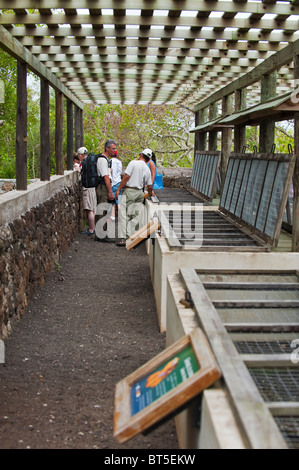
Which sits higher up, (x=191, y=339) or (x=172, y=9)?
(x=172, y=9)

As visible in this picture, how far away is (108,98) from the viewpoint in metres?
15.2

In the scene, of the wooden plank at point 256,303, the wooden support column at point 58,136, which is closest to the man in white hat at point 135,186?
the wooden support column at point 58,136

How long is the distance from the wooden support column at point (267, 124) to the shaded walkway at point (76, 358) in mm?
2443

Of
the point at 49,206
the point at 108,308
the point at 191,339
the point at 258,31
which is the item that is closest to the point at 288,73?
the point at 258,31

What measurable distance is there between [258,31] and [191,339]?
5337 mm

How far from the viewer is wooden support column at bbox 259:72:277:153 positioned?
7875mm

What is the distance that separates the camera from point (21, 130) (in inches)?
276

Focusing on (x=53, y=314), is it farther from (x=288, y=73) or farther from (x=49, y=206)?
(x=288, y=73)

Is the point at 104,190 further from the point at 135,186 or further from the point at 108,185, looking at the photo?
the point at 135,186

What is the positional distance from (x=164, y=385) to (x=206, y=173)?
8.98 m

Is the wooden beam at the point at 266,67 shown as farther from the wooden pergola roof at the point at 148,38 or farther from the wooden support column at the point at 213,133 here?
the wooden support column at the point at 213,133

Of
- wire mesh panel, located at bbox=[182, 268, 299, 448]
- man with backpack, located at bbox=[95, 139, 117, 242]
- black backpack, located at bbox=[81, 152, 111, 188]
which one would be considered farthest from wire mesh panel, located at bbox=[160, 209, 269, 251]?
black backpack, located at bbox=[81, 152, 111, 188]

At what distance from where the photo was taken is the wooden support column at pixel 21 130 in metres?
6.94
